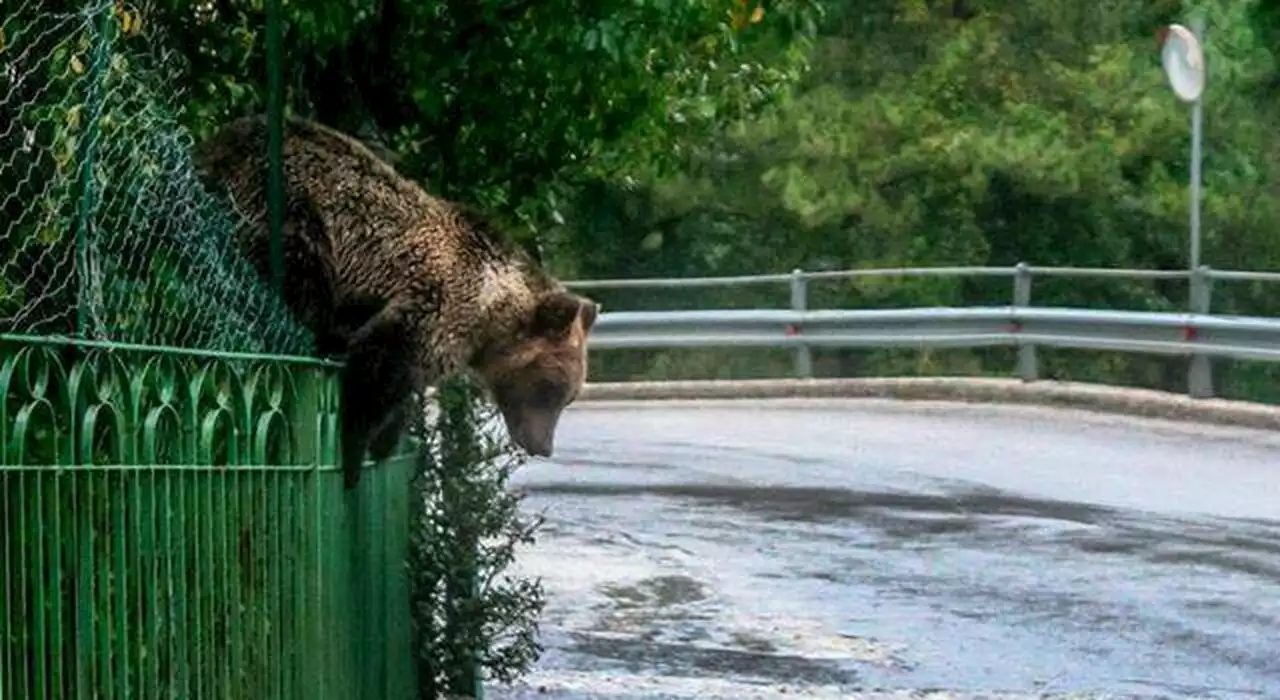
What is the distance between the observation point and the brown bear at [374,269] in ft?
26.6

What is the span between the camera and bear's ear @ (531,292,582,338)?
30.9 ft

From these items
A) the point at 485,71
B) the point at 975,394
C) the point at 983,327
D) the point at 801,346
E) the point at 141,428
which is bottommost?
the point at 975,394

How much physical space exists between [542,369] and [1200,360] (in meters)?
12.9

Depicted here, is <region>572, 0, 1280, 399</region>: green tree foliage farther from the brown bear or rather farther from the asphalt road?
the brown bear

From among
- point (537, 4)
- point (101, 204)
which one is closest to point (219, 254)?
point (101, 204)

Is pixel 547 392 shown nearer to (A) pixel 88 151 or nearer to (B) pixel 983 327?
(A) pixel 88 151

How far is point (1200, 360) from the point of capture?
21734 mm

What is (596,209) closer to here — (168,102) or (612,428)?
(612,428)

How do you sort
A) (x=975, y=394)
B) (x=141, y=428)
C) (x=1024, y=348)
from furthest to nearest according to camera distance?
(x=1024, y=348), (x=975, y=394), (x=141, y=428)

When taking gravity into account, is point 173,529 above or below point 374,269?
below

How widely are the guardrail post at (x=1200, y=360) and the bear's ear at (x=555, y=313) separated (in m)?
12.8

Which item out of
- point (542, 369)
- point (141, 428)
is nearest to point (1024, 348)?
point (542, 369)

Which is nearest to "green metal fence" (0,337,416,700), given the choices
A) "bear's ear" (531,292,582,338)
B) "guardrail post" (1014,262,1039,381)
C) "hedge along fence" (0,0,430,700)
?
"hedge along fence" (0,0,430,700)

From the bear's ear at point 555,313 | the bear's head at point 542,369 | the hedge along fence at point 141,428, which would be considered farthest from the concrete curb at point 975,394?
the hedge along fence at point 141,428
